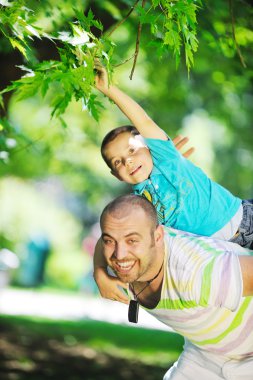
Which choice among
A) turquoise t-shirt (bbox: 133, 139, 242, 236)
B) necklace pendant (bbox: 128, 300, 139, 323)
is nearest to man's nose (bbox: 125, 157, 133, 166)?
turquoise t-shirt (bbox: 133, 139, 242, 236)

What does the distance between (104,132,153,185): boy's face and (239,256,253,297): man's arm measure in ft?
3.30

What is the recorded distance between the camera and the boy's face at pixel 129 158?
159 inches

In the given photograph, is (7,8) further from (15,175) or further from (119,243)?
(15,175)

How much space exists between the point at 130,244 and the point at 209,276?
447mm

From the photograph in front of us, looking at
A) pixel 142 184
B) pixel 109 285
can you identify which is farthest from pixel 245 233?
pixel 109 285

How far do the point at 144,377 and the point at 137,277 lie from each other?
6.74m

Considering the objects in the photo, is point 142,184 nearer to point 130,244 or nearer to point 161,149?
point 161,149

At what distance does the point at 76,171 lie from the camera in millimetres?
18109

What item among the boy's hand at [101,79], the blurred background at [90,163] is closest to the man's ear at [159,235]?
the blurred background at [90,163]

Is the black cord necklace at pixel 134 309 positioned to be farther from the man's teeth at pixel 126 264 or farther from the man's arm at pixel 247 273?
the man's arm at pixel 247 273

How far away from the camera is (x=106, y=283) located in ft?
12.3

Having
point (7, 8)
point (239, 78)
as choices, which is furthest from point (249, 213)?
point (239, 78)

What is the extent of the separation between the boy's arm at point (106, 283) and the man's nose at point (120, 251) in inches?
13.0

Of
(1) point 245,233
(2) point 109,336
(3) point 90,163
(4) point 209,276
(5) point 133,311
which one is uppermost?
(3) point 90,163
